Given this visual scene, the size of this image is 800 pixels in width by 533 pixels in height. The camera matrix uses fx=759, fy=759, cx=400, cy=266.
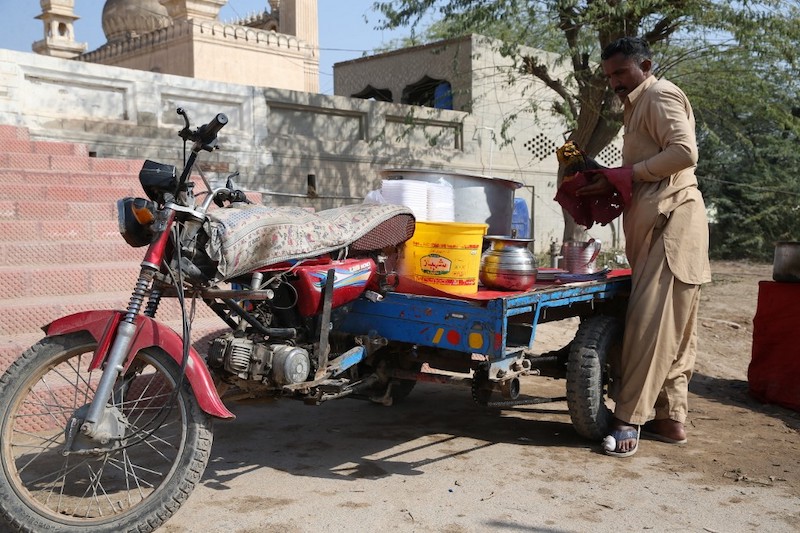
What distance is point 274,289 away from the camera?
3.59 meters

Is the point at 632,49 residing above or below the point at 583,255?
above

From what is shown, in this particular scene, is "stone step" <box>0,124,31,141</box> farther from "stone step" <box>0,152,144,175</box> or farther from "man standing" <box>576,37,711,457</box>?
"man standing" <box>576,37,711,457</box>

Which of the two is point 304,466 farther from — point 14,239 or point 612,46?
point 14,239

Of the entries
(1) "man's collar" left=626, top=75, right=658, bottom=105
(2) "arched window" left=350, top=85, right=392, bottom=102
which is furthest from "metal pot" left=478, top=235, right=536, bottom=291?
(2) "arched window" left=350, top=85, right=392, bottom=102

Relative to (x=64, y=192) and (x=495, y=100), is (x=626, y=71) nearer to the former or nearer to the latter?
(x=64, y=192)

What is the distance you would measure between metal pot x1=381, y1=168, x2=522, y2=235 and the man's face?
0.88 m

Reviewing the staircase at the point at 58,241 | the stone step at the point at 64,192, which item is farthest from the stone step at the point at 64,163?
the stone step at the point at 64,192

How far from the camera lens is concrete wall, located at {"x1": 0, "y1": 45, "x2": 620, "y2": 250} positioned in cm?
794

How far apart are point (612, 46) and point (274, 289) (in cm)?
244

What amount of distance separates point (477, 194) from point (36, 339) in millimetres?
2916

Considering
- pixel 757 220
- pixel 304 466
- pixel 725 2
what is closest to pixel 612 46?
pixel 304 466

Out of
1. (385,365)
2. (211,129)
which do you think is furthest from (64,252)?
(211,129)

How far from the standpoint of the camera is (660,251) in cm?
423

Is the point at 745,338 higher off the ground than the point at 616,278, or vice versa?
the point at 616,278
